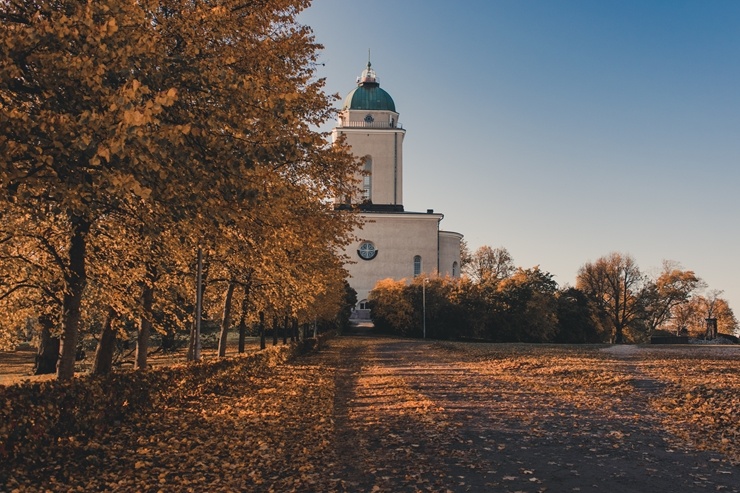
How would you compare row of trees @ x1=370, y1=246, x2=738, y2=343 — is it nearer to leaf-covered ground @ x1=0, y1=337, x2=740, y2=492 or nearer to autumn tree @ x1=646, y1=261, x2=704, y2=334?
autumn tree @ x1=646, y1=261, x2=704, y2=334

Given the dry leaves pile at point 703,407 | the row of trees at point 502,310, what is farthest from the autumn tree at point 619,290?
the dry leaves pile at point 703,407

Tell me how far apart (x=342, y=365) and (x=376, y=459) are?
56.9 ft

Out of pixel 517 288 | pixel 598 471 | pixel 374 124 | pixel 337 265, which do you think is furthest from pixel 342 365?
pixel 374 124

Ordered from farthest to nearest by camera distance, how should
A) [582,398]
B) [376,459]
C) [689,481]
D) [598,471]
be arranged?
[582,398], [376,459], [598,471], [689,481]

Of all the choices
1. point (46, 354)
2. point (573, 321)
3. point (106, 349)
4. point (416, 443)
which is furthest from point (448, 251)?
point (416, 443)

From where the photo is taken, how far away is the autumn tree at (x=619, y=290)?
7419 cm

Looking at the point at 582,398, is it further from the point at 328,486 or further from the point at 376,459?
the point at 328,486

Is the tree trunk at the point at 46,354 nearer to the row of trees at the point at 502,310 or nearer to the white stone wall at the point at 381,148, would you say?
the row of trees at the point at 502,310

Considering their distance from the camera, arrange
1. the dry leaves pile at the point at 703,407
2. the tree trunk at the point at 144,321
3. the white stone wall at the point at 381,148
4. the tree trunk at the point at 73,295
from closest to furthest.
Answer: the dry leaves pile at the point at 703,407, the tree trunk at the point at 73,295, the tree trunk at the point at 144,321, the white stone wall at the point at 381,148

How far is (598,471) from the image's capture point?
7262 millimetres

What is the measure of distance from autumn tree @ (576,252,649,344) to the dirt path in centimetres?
6263

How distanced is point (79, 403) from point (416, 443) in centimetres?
472

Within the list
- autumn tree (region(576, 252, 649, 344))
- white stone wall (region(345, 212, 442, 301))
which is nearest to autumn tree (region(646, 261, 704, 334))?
autumn tree (region(576, 252, 649, 344))

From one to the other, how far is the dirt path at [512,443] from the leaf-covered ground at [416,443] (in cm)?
3
